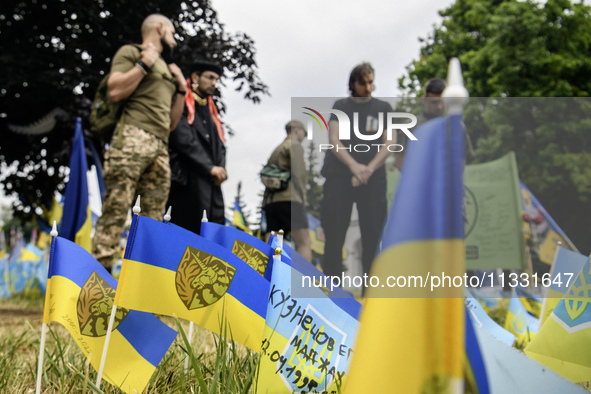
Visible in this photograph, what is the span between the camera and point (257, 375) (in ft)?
5.67

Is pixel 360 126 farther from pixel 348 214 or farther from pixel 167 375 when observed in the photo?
pixel 167 375

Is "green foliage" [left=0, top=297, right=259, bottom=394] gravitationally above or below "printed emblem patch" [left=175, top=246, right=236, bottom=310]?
below

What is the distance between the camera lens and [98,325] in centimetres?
192

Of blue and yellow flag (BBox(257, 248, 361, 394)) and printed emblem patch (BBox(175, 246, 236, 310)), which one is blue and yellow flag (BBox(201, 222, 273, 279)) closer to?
printed emblem patch (BBox(175, 246, 236, 310))

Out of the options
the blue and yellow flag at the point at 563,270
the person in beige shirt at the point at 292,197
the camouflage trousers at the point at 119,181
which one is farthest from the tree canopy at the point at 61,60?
the blue and yellow flag at the point at 563,270

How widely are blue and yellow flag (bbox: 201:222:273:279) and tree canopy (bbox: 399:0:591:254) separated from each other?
14.9 metres

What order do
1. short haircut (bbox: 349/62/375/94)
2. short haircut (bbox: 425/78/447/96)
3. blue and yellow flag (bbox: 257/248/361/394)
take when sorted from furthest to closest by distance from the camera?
short haircut (bbox: 425/78/447/96) → short haircut (bbox: 349/62/375/94) → blue and yellow flag (bbox: 257/248/361/394)

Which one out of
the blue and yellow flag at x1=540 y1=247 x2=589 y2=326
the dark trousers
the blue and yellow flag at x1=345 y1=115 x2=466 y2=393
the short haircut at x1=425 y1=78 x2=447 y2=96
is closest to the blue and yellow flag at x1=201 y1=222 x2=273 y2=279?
the dark trousers

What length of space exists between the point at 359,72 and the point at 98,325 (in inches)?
83.4

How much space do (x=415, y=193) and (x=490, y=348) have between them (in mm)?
534

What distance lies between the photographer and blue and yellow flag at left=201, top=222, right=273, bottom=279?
2512mm

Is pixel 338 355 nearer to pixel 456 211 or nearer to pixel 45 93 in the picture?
pixel 456 211

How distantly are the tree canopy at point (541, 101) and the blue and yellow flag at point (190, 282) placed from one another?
15.4m

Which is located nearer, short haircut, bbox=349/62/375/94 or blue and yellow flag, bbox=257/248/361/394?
blue and yellow flag, bbox=257/248/361/394
